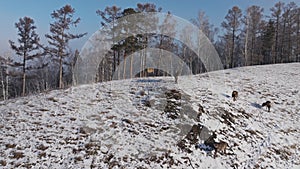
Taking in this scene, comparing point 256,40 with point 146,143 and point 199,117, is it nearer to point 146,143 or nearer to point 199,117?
point 199,117

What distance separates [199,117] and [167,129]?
1.49 meters

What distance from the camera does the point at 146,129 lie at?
613 cm

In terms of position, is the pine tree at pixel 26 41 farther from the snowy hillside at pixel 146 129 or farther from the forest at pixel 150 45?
the snowy hillside at pixel 146 129

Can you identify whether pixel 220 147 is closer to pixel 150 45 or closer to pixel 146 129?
pixel 146 129

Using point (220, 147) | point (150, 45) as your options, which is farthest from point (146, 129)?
point (150, 45)

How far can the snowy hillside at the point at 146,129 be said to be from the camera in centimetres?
484

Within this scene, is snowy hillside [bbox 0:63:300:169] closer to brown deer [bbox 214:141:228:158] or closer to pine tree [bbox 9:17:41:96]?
brown deer [bbox 214:141:228:158]

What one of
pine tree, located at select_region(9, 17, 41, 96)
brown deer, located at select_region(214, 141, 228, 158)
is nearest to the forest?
pine tree, located at select_region(9, 17, 41, 96)

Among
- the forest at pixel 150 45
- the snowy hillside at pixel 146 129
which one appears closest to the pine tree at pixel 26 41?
the forest at pixel 150 45

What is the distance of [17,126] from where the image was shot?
580cm

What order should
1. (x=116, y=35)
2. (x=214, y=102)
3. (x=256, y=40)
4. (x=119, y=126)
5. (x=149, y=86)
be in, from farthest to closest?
(x=256, y=40) → (x=116, y=35) → (x=149, y=86) → (x=214, y=102) → (x=119, y=126)

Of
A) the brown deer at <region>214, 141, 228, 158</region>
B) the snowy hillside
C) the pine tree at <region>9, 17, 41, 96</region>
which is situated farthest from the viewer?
the pine tree at <region>9, 17, 41, 96</region>

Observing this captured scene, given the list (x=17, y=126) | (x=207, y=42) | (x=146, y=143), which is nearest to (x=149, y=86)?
(x=146, y=143)

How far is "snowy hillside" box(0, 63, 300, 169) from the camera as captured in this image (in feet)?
15.9
